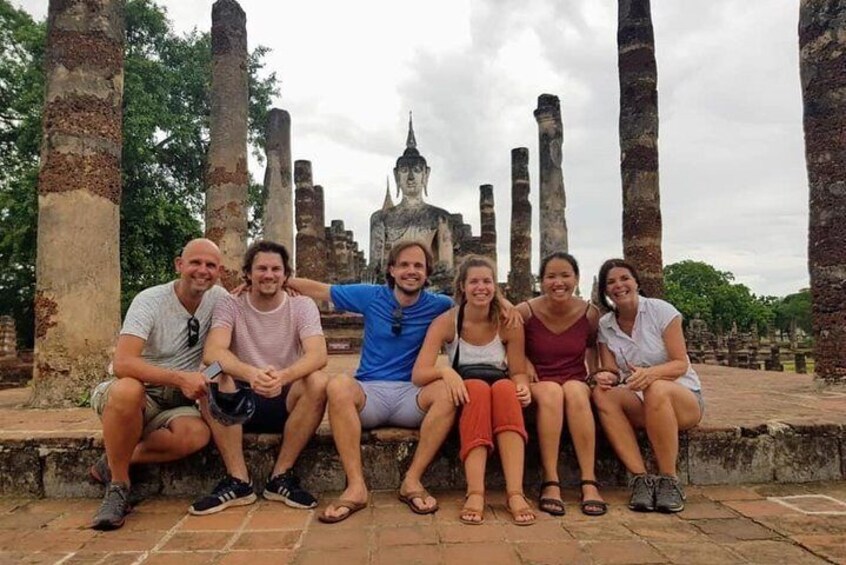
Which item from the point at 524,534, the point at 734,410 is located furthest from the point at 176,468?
the point at 734,410

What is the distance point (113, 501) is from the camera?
3135 millimetres

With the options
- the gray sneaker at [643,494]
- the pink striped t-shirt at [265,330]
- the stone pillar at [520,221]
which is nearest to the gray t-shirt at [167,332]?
the pink striped t-shirt at [265,330]

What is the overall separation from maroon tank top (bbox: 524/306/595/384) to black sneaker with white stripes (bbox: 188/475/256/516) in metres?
1.69

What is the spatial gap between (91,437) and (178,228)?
46.8 ft

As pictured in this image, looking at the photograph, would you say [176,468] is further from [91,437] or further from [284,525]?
[284,525]

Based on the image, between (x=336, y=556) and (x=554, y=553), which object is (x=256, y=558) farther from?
(x=554, y=553)

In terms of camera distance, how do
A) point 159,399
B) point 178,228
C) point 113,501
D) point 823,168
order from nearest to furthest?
point 113,501 → point 159,399 → point 823,168 → point 178,228

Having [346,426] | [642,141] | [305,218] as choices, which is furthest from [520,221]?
[346,426]

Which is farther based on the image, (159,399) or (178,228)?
(178,228)

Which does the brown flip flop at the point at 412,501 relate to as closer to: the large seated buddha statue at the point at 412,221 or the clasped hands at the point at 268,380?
the clasped hands at the point at 268,380

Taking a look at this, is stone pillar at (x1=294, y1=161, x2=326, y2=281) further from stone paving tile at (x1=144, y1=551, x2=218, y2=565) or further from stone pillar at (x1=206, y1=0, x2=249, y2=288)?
stone paving tile at (x1=144, y1=551, x2=218, y2=565)

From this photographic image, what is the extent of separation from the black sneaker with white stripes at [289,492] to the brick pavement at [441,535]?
5cm

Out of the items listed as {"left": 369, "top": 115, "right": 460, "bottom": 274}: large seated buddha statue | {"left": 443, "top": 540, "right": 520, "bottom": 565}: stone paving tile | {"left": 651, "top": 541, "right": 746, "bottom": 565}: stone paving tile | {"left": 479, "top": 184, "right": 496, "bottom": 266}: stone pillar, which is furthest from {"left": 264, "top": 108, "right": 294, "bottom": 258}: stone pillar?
{"left": 651, "top": 541, "right": 746, "bottom": 565}: stone paving tile

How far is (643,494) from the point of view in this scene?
10.6ft
